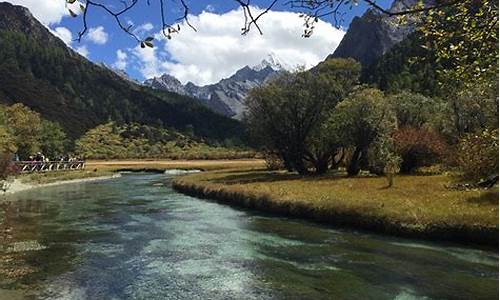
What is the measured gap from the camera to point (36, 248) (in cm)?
2555

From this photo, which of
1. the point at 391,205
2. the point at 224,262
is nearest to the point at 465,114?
the point at 391,205

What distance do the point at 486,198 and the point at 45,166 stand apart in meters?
78.9

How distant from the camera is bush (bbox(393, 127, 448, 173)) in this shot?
180 feet

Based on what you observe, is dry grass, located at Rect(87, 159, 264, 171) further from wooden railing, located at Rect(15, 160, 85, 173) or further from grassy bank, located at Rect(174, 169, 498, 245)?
grassy bank, located at Rect(174, 169, 498, 245)

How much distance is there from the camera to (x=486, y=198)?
31.8 m

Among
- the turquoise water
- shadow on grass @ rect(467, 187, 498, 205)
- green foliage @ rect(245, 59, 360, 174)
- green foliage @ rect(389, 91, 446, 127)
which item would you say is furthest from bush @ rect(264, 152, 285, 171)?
shadow on grass @ rect(467, 187, 498, 205)

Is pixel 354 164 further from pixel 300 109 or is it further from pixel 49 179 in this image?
pixel 49 179

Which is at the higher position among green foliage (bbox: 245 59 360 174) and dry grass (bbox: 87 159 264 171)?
green foliage (bbox: 245 59 360 174)

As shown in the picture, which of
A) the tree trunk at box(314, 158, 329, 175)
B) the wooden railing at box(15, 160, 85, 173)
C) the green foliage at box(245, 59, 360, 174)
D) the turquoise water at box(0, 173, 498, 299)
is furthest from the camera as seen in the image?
the wooden railing at box(15, 160, 85, 173)

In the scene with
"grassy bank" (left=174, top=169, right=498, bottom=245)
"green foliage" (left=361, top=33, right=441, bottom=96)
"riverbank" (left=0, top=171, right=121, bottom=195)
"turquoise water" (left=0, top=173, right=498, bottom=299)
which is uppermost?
"green foliage" (left=361, top=33, right=441, bottom=96)

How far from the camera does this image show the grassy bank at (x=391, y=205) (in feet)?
89.5

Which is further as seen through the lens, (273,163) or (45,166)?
(45,166)

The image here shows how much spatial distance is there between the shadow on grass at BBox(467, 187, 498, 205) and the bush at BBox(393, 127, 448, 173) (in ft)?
69.3

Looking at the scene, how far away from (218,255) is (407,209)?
13134mm
